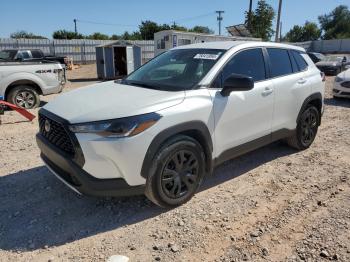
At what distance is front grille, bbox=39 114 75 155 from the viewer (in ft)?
10.2

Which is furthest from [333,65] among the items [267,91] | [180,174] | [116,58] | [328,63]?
[180,174]

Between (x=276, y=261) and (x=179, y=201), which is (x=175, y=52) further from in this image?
(x=276, y=261)

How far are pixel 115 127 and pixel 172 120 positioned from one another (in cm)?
57

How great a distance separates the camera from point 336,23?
83.3 metres

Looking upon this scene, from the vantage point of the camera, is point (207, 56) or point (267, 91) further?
point (267, 91)

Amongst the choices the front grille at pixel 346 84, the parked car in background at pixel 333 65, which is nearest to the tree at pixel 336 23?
the parked car in background at pixel 333 65

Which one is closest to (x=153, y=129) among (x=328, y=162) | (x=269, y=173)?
(x=269, y=173)

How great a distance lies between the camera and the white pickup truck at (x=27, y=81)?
329 inches

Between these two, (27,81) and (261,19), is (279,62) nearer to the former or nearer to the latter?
(27,81)

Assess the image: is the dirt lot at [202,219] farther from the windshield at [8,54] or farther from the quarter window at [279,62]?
the windshield at [8,54]

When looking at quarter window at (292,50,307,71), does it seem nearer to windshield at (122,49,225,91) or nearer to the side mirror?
windshield at (122,49,225,91)

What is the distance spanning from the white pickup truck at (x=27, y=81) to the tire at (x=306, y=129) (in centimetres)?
658

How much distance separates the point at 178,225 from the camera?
10.7 ft

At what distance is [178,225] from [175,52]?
7.64ft
